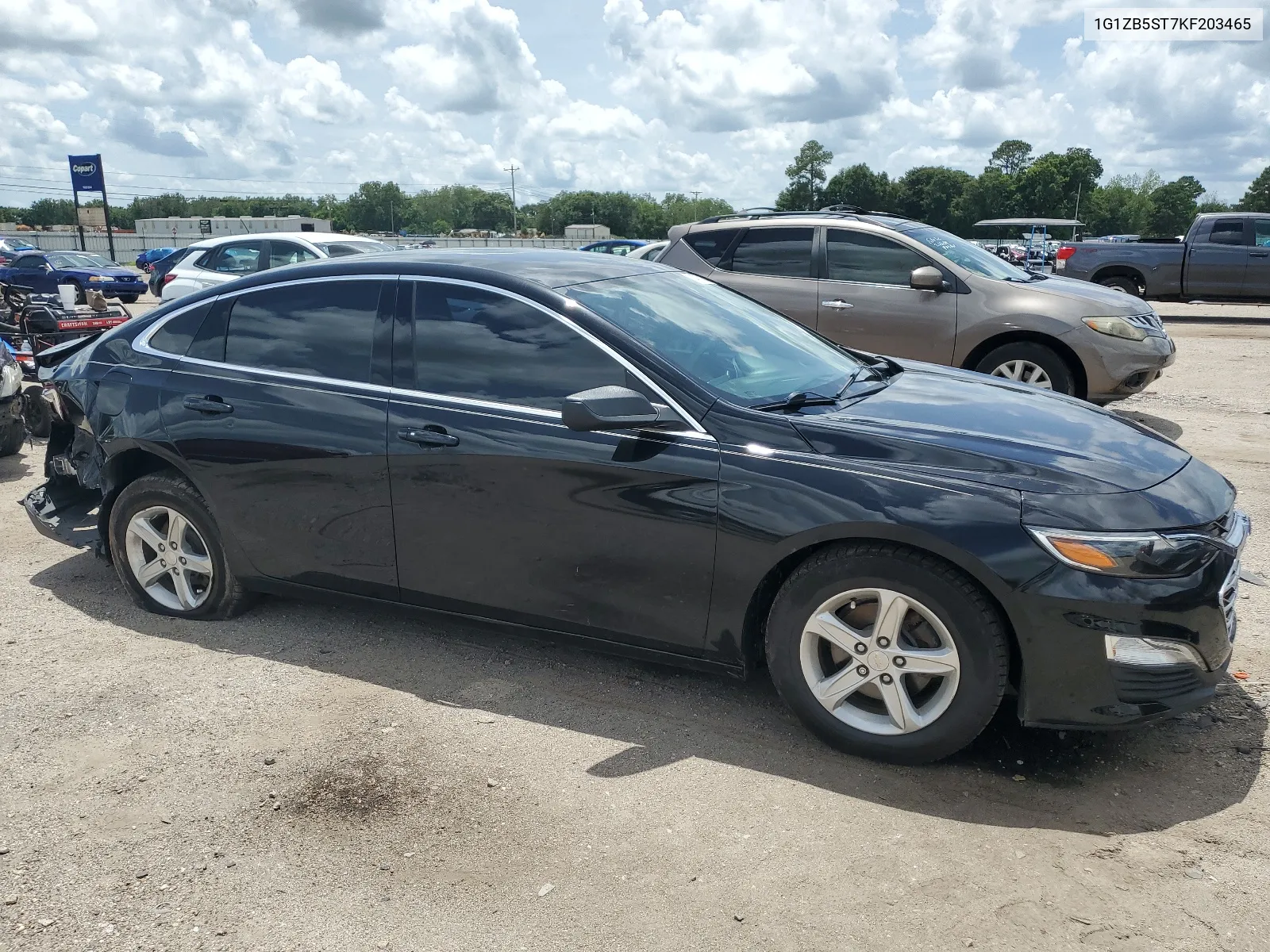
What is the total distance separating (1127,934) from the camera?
2609mm

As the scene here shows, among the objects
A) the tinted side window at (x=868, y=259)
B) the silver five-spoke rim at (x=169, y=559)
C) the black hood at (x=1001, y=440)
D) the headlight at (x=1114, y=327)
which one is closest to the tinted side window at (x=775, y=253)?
the tinted side window at (x=868, y=259)

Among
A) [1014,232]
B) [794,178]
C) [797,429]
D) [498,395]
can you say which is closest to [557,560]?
[498,395]

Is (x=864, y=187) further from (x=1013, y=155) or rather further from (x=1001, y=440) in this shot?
(x=1001, y=440)

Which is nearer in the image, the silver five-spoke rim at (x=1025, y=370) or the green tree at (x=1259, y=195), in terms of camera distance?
the silver five-spoke rim at (x=1025, y=370)

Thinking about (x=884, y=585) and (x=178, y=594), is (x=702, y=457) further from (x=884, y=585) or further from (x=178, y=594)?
(x=178, y=594)

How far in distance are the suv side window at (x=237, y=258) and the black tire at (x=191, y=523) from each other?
911 centimetres

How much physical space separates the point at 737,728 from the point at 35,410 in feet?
22.4

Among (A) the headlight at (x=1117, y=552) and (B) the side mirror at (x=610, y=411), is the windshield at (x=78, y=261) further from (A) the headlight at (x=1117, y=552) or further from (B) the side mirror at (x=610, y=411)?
(A) the headlight at (x=1117, y=552)

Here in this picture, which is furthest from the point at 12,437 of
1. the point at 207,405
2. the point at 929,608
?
the point at 929,608

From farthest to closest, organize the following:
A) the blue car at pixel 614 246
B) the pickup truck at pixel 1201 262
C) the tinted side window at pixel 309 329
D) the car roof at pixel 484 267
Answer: the blue car at pixel 614 246 < the pickup truck at pixel 1201 262 < the tinted side window at pixel 309 329 < the car roof at pixel 484 267

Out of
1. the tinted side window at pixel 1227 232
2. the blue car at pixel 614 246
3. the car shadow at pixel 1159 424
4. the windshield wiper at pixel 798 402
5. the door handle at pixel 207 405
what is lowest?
the car shadow at pixel 1159 424

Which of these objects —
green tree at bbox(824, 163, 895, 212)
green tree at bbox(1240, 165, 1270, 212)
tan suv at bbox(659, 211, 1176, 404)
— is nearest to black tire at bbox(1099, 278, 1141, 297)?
tan suv at bbox(659, 211, 1176, 404)

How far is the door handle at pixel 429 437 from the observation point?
391cm

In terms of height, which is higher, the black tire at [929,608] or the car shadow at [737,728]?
the black tire at [929,608]
